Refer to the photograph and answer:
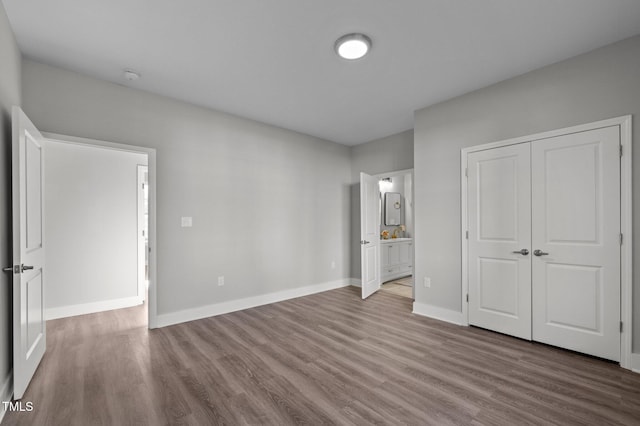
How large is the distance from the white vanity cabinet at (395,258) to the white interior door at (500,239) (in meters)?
2.59

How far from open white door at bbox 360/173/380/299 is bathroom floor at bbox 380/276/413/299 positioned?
0.30m

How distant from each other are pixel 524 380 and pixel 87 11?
4297mm

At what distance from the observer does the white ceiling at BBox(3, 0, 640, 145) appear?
212 cm

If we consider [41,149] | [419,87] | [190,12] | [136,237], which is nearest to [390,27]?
[419,87]

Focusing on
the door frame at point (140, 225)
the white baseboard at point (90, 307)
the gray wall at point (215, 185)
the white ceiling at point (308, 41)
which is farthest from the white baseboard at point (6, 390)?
the white ceiling at point (308, 41)

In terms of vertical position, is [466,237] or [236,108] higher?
[236,108]

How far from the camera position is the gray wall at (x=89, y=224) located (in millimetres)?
3846

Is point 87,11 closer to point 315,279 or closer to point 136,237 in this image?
point 136,237

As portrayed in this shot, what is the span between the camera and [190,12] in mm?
2152

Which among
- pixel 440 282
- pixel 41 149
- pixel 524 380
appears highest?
pixel 41 149

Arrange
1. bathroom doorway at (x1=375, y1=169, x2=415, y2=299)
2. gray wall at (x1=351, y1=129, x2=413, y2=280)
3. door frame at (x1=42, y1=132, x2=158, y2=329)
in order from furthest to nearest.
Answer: bathroom doorway at (x1=375, y1=169, x2=415, y2=299) < gray wall at (x1=351, y1=129, x2=413, y2=280) < door frame at (x1=42, y1=132, x2=158, y2=329)

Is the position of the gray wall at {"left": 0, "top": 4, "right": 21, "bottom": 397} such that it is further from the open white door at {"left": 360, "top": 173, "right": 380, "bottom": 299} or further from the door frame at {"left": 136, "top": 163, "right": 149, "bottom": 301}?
the open white door at {"left": 360, "top": 173, "right": 380, "bottom": 299}

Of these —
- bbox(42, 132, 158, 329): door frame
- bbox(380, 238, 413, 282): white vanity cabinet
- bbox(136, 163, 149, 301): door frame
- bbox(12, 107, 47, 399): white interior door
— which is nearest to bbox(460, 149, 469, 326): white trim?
bbox(380, 238, 413, 282): white vanity cabinet

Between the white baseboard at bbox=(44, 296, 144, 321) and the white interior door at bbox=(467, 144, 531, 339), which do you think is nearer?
the white interior door at bbox=(467, 144, 531, 339)
